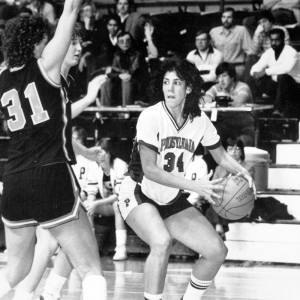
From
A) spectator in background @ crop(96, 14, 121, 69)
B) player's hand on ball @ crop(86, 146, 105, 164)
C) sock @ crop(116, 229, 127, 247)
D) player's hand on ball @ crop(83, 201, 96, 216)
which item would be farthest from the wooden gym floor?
spectator in background @ crop(96, 14, 121, 69)

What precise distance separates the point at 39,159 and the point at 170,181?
3.60ft

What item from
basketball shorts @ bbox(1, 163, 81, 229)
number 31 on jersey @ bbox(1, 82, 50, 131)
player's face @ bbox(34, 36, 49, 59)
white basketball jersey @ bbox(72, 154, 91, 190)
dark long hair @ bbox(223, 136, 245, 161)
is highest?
player's face @ bbox(34, 36, 49, 59)

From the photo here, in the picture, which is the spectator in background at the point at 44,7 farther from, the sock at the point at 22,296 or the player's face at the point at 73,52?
the sock at the point at 22,296

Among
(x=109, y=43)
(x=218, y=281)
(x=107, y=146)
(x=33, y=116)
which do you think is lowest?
(x=218, y=281)

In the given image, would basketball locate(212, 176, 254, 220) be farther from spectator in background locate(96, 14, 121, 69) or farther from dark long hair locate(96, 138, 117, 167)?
spectator in background locate(96, 14, 121, 69)

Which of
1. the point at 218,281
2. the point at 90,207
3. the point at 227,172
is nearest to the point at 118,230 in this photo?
the point at 90,207

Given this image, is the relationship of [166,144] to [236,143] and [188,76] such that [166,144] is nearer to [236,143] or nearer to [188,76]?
[188,76]

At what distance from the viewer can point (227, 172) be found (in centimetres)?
812

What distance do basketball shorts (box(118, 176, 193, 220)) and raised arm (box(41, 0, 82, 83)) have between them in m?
1.40

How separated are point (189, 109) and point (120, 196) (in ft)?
2.44

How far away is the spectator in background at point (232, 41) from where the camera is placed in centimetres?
1064

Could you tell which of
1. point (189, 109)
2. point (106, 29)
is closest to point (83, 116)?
point (106, 29)

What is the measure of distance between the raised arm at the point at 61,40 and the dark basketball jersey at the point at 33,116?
0.21ft

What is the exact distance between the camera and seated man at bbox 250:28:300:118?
31.2 ft
